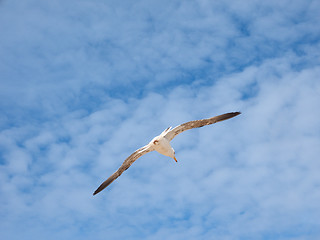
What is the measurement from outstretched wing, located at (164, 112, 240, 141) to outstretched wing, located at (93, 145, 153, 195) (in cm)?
157

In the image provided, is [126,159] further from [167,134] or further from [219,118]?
[219,118]

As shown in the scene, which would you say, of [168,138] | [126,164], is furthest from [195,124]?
[126,164]

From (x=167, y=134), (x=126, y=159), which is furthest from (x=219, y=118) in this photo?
(x=126, y=159)

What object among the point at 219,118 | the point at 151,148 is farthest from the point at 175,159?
the point at 219,118

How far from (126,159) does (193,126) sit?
492 cm

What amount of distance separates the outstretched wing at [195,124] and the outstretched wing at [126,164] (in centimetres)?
157

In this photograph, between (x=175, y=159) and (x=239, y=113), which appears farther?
(x=175, y=159)

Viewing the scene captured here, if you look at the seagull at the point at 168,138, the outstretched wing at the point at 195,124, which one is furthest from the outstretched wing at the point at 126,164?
the outstretched wing at the point at 195,124

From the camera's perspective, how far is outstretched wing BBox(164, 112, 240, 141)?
81.4ft

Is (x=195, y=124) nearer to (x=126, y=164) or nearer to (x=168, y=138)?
(x=168, y=138)

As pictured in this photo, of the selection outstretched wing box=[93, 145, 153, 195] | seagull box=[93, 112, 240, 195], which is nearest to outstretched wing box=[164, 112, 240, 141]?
seagull box=[93, 112, 240, 195]

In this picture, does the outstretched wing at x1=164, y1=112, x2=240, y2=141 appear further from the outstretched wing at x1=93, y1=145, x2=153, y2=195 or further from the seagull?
the outstretched wing at x1=93, y1=145, x2=153, y2=195

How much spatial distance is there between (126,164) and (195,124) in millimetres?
5472

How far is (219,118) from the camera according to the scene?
2533cm
